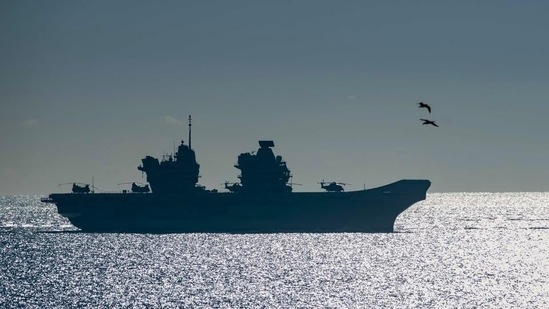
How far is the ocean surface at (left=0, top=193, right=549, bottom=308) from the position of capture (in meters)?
80.4

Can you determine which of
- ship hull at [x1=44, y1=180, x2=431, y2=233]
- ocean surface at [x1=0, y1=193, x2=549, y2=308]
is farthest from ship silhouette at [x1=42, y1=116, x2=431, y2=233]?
ocean surface at [x1=0, y1=193, x2=549, y2=308]

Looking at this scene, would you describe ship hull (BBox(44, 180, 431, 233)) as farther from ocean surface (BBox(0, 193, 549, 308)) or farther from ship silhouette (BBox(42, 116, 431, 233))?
ocean surface (BBox(0, 193, 549, 308))

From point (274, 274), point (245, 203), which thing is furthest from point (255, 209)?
point (274, 274)

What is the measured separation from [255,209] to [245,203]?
1.48 meters

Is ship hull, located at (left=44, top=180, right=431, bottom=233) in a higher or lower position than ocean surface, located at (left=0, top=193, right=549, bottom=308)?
higher

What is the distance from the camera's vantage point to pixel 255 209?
457ft

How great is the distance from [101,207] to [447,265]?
1851 inches

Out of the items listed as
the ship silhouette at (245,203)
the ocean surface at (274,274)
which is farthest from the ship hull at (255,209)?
the ocean surface at (274,274)

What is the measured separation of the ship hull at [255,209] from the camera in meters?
138

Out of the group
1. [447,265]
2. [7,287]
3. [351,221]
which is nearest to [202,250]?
[351,221]

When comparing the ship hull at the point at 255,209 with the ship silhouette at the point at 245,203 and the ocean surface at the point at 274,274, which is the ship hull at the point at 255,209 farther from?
the ocean surface at the point at 274,274

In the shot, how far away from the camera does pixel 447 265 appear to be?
116500 millimetres

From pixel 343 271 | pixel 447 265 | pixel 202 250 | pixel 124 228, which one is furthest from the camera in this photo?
pixel 124 228

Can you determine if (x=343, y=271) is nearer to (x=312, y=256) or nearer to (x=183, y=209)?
(x=312, y=256)
